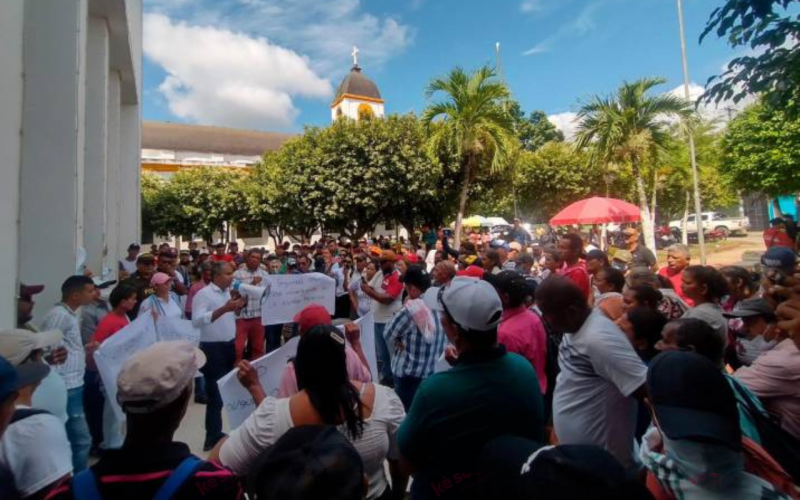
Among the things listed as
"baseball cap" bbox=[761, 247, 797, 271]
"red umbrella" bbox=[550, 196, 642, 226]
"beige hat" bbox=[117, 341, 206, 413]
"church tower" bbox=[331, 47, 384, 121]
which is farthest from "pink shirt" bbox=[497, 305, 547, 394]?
"church tower" bbox=[331, 47, 384, 121]

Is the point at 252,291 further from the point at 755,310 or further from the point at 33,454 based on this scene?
the point at 755,310

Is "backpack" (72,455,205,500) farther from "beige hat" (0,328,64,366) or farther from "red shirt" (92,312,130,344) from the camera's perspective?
"red shirt" (92,312,130,344)

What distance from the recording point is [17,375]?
1.77m

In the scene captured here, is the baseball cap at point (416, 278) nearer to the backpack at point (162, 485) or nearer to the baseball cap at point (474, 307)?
the baseball cap at point (474, 307)

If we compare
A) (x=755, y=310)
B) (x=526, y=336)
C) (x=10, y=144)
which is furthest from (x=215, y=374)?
(x=755, y=310)

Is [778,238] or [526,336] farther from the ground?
[778,238]

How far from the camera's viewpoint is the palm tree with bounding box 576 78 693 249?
1296 cm

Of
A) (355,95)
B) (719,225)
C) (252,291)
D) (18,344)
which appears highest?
(355,95)

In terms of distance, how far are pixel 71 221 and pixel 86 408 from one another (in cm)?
271

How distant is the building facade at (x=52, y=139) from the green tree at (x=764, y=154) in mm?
17938

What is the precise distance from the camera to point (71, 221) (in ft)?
20.2

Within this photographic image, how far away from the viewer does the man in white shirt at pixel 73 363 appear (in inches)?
145

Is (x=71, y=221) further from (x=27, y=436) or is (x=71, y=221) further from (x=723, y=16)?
(x=723, y=16)

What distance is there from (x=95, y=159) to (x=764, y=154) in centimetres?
1970
